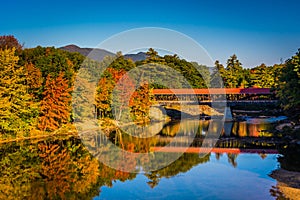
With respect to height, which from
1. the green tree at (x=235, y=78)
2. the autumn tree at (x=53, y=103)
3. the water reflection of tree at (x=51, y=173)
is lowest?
the water reflection of tree at (x=51, y=173)

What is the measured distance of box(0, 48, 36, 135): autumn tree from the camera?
3538 centimetres

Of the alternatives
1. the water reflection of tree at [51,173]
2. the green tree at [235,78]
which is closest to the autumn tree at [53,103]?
the water reflection of tree at [51,173]

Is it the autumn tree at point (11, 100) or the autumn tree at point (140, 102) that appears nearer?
the autumn tree at point (11, 100)

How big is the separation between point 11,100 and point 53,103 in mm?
5352

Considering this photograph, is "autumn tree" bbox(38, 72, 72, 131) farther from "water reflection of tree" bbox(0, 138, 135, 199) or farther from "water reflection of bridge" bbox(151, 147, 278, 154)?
"water reflection of bridge" bbox(151, 147, 278, 154)

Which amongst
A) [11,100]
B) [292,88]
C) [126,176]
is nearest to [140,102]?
[11,100]

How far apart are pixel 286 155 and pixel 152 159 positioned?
1065 centimetres

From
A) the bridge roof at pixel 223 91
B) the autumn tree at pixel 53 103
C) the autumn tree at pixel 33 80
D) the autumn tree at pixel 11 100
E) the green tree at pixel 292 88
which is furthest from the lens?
the bridge roof at pixel 223 91

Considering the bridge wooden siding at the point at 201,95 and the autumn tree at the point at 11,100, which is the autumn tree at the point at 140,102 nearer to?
the bridge wooden siding at the point at 201,95

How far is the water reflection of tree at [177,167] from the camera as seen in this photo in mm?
23594

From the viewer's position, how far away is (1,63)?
36.4 meters

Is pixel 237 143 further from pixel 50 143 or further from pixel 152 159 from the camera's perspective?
pixel 50 143

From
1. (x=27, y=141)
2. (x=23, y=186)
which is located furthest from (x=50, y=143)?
(x=23, y=186)

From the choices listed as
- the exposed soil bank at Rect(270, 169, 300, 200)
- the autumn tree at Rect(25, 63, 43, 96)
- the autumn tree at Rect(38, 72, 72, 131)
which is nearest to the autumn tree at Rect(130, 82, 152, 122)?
the autumn tree at Rect(38, 72, 72, 131)
